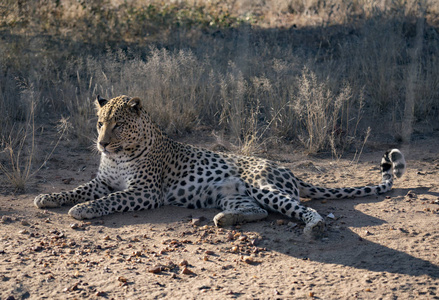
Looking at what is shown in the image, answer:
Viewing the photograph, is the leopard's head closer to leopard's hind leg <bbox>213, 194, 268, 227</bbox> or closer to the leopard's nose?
the leopard's nose

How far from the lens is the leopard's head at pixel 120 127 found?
22.0ft

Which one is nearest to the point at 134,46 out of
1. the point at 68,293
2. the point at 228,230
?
the point at 228,230

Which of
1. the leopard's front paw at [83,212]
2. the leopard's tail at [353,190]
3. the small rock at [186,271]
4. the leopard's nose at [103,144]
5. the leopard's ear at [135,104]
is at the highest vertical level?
the leopard's ear at [135,104]

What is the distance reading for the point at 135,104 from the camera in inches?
269

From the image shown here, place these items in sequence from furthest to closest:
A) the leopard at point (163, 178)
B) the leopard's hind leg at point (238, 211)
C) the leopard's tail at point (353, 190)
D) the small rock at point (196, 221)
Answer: the leopard's tail at point (353, 190), the leopard at point (163, 178), the small rock at point (196, 221), the leopard's hind leg at point (238, 211)

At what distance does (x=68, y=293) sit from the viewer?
4.62 m

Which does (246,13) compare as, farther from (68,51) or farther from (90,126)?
(90,126)

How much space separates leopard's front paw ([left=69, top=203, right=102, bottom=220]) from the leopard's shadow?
111 millimetres

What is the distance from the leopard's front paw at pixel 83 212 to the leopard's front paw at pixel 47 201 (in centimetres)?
48

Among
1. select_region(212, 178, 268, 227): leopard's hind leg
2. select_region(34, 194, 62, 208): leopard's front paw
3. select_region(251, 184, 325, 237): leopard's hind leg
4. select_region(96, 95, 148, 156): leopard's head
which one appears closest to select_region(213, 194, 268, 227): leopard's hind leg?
select_region(212, 178, 268, 227): leopard's hind leg

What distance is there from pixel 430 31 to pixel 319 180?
8.62 meters

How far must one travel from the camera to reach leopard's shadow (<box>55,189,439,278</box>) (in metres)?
5.16

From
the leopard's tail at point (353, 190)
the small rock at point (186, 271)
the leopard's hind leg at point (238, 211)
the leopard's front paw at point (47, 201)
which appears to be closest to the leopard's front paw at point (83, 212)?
the leopard's front paw at point (47, 201)

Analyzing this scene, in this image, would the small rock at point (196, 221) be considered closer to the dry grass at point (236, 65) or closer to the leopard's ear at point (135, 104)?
the leopard's ear at point (135, 104)
